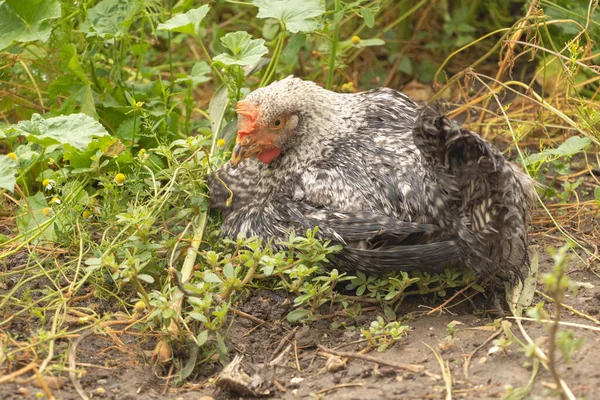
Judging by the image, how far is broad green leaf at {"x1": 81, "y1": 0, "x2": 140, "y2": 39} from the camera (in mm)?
4016

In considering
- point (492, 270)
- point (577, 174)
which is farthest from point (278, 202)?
point (577, 174)

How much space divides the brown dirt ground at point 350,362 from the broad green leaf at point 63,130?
77 centimetres

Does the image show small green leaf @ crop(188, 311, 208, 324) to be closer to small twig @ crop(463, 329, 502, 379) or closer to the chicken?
the chicken

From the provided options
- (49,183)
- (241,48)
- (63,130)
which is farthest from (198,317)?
(241,48)

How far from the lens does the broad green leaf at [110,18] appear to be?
402 centimetres

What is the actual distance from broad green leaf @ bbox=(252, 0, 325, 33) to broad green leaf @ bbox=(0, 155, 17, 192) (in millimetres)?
1437

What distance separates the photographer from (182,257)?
353 centimetres

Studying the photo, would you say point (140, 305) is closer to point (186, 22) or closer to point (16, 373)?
point (16, 373)

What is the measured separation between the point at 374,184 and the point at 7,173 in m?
1.50

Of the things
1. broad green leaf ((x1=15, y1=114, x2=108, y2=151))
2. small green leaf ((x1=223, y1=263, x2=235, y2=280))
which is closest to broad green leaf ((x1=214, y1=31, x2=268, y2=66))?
broad green leaf ((x1=15, y1=114, x2=108, y2=151))

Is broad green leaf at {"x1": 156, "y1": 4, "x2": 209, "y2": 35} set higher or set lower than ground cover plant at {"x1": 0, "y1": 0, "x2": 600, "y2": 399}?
higher

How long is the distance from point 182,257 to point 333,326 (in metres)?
0.80

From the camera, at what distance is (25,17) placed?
3.82 metres

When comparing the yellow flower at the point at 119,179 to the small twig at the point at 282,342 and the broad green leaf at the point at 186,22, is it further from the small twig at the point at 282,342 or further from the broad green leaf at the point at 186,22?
the small twig at the point at 282,342
